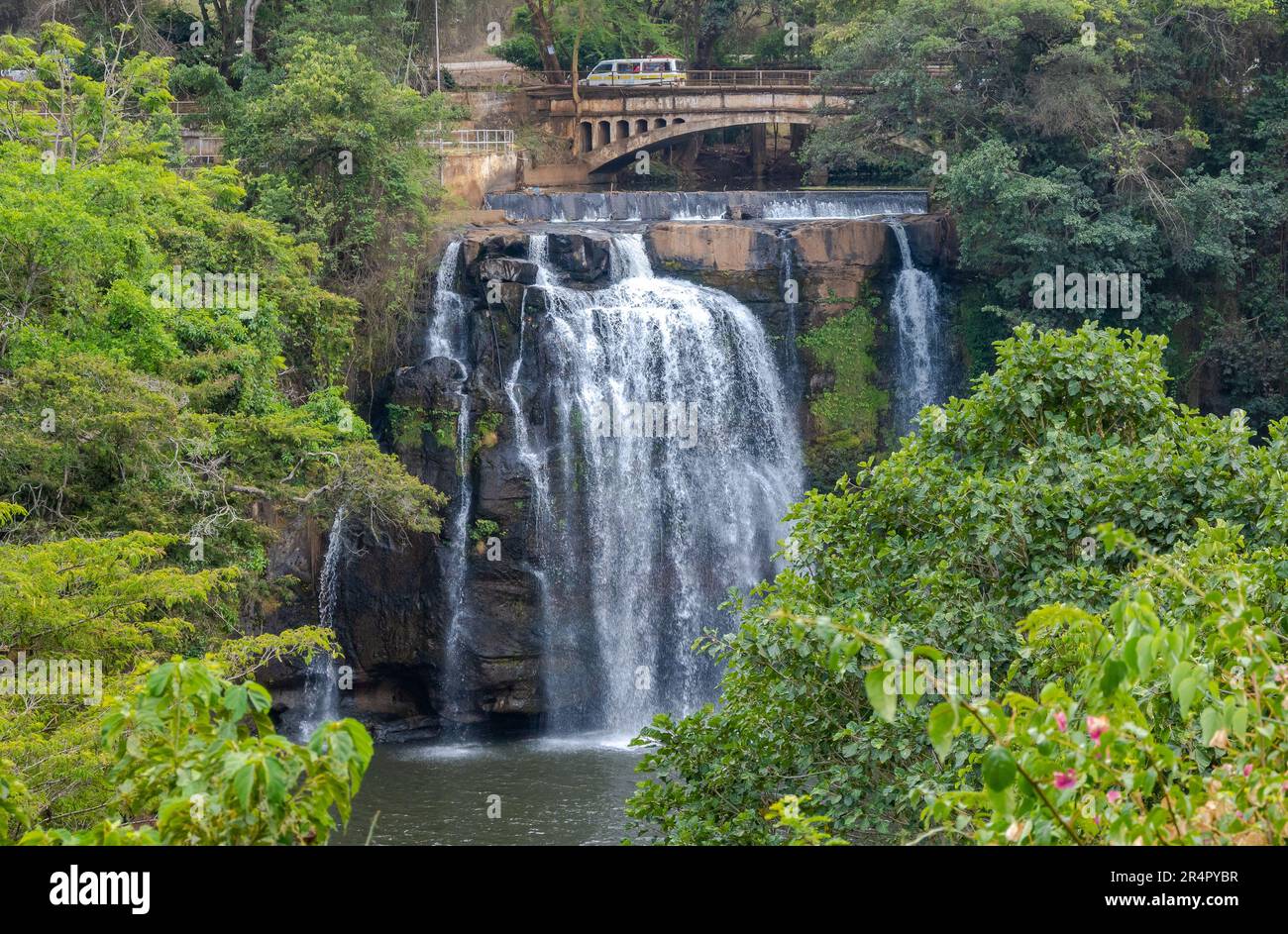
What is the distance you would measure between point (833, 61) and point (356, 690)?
16.8 metres

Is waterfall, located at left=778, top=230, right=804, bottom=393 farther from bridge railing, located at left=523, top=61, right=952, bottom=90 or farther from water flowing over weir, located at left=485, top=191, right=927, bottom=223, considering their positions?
bridge railing, located at left=523, top=61, right=952, bottom=90

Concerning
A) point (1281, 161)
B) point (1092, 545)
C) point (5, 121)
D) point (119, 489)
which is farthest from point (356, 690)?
point (1281, 161)

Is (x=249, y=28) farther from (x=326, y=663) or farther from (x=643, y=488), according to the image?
(x=326, y=663)

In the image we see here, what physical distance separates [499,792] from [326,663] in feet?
17.1

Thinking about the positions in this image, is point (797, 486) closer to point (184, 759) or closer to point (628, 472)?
point (628, 472)

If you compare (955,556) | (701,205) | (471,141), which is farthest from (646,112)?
(955,556)

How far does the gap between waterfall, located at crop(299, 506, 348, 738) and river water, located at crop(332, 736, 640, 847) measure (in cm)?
138

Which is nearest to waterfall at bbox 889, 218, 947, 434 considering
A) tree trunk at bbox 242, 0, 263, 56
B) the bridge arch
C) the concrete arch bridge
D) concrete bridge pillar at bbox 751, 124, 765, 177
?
the concrete arch bridge

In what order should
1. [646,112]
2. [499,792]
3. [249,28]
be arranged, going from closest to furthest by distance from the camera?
[499,792] → [249,28] → [646,112]

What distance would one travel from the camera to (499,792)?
21.5 meters

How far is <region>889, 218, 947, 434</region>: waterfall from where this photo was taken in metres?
29.3

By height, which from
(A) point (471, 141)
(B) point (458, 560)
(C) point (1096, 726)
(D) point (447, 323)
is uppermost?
(A) point (471, 141)

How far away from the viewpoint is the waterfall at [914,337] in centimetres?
2928
